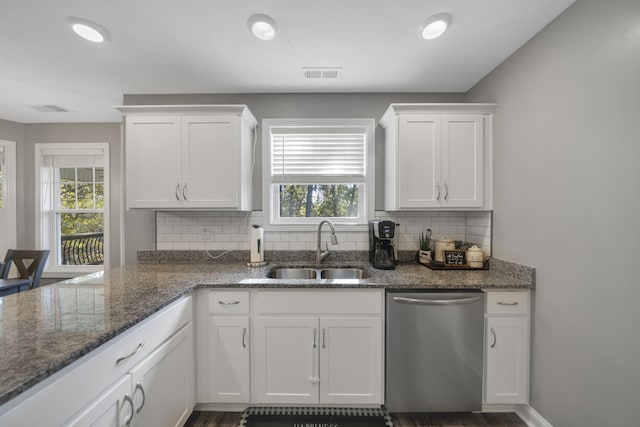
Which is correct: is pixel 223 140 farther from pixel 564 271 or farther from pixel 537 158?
pixel 564 271

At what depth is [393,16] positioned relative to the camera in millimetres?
1557

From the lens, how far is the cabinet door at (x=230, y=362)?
181cm

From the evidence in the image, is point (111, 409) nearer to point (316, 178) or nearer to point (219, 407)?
point (219, 407)

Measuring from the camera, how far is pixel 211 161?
2.20m

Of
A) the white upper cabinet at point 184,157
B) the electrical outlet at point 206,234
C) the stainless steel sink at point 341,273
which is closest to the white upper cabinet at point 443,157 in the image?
the stainless steel sink at point 341,273

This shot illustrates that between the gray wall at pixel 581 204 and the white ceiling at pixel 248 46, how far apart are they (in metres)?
0.32

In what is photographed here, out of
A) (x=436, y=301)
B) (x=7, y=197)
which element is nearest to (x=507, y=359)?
(x=436, y=301)

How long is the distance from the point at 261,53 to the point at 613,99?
6.65 feet

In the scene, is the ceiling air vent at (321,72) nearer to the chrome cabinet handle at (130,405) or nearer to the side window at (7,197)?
the chrome cabinet handle at (130,405)

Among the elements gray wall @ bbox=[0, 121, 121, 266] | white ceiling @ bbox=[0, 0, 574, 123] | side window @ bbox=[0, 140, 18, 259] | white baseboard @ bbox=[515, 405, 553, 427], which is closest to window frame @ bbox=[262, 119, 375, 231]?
white ceiling @ bbox=[0, 0, 574, 123]

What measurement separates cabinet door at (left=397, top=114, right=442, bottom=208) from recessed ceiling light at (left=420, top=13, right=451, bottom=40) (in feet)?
1.97

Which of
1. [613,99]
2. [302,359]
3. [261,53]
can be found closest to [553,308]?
[613,99]

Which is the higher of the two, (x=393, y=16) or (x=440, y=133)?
(x=393, y=16)

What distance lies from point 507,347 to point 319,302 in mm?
1299
